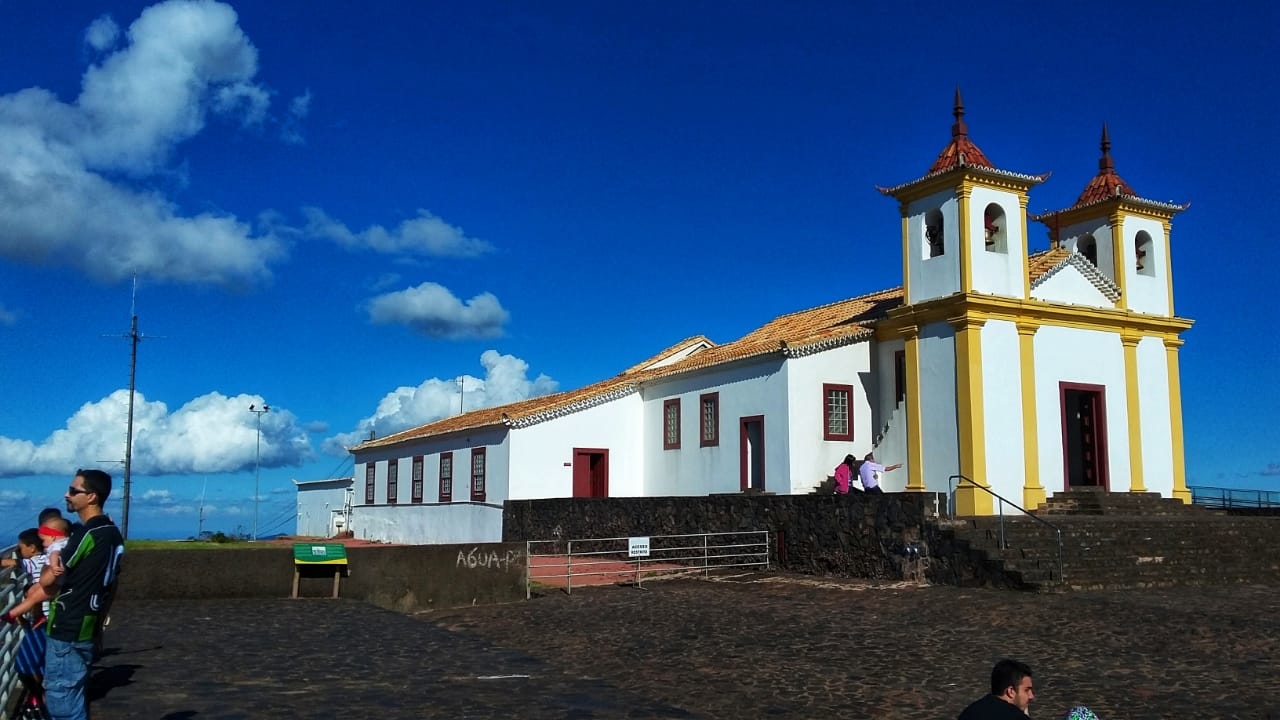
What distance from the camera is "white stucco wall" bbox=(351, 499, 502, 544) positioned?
2875cm

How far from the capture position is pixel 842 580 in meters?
17.9

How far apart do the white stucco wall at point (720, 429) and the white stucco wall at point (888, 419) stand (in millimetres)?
1897

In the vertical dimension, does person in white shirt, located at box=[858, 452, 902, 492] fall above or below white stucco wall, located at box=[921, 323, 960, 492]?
below

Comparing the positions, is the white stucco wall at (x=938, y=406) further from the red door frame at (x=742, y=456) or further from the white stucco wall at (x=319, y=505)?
the white stucco wall at (x=319, y=505)

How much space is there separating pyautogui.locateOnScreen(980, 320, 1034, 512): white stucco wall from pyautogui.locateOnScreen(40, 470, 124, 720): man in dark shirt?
1689 cm

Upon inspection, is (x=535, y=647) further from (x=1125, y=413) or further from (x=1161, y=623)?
(x=1125, y=413)

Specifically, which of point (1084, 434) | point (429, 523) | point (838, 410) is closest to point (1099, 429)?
point (1084, 434)

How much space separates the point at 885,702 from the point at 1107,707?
176cm

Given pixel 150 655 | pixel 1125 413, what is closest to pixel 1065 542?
pixel 1125 413

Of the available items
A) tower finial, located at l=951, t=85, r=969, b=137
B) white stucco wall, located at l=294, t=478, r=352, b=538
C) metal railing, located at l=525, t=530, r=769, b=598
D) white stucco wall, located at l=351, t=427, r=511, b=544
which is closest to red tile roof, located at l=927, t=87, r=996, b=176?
tower finial, located at l=951, t=85, r=969, b=137

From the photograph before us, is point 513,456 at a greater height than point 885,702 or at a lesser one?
greater

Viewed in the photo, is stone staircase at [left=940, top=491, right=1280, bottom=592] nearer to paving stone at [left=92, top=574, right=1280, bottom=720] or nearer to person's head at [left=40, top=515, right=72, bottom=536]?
paving stone at [left=92, top=574, right=1280, bottom=720]

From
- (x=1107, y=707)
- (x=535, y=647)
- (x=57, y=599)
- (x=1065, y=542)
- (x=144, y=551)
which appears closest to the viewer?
(x=57, y=599)

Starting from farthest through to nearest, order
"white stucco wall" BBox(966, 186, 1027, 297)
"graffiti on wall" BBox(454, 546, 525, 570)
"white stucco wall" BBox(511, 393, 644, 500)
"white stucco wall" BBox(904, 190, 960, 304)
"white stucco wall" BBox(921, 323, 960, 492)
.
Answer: "white stucco wall" BBox(511, 393, 644, 500), "white stucco wall" BBox(904, 190, 960, 304), "white stucco wall" BBox(966, 186, 1027, 297), "white stucco wall" BBox(921, 323, 960, 492), "graffiti on wall" BBox(454, 546, 525, 570)
